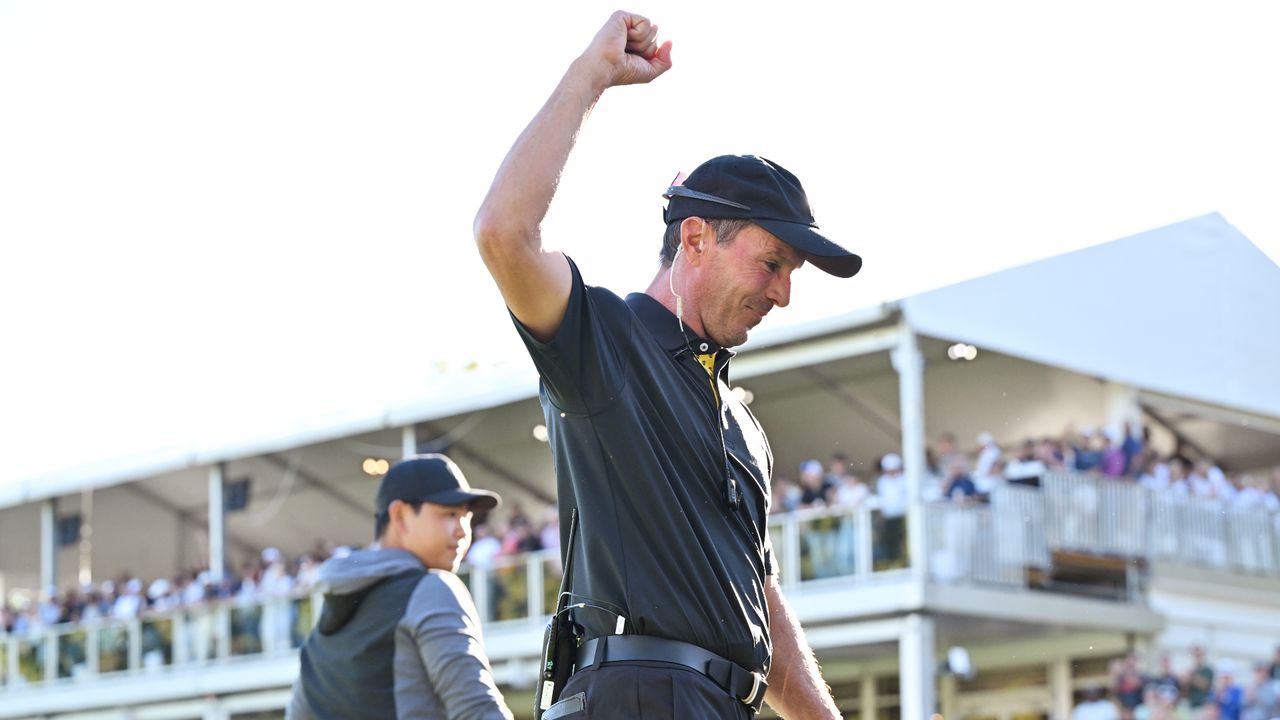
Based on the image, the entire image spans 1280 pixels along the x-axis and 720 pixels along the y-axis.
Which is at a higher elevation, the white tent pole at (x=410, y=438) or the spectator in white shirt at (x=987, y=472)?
the white tent pole at (x=410, y=438)

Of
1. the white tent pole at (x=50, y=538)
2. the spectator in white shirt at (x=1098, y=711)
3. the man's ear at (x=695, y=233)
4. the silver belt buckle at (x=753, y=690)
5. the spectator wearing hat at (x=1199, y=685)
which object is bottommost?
the spectator in white shirt at (x=1098, y=711)

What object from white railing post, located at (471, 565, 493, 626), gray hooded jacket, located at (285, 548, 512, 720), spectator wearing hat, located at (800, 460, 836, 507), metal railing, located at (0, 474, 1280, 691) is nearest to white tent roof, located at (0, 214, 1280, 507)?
metal railing, located at (0, 474, 1280, 691)

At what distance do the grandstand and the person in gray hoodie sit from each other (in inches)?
356

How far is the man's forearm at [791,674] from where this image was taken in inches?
133

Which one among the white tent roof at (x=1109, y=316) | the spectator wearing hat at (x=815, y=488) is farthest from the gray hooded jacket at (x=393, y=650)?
the spectator wearing hat at (x=815, y=488)

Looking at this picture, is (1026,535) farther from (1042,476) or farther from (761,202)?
(761,202)

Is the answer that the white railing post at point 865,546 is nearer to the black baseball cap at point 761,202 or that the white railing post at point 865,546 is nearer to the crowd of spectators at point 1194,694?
the crowd of spectators at point 1194,694

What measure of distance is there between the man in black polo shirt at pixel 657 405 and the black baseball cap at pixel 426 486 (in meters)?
1.70

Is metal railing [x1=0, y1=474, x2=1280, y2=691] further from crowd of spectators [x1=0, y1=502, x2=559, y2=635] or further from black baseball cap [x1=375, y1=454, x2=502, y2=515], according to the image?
black baseball cap [x1=375, y1=454, x2=502, y2=515]

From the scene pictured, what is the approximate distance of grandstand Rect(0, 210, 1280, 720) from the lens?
18734mm

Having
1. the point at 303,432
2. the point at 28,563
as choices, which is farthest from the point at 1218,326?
the point at 28,563

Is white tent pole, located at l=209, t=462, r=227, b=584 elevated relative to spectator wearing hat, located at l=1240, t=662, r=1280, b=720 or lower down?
elevated

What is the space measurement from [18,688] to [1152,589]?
59.4 ft

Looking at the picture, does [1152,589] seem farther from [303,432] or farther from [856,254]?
[856,254]
